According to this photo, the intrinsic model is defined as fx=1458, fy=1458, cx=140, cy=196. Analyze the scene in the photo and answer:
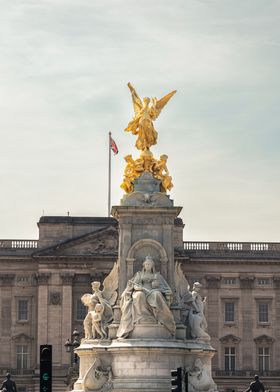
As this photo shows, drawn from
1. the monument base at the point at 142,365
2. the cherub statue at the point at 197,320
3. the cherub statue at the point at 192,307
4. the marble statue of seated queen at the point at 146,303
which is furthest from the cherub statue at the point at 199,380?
the marble statue of seated queen at the point at 146,303

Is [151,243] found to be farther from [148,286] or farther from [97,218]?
[97,218]

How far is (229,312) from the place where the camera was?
123 metres

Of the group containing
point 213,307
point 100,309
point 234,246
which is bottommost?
point 100,309

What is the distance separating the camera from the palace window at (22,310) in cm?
12219

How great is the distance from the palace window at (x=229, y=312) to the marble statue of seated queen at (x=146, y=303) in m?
59.5

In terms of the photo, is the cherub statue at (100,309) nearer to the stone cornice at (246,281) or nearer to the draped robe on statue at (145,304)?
the draped robe on statue at (145,304)

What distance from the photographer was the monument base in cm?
6222

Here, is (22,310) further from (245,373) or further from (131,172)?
(131,172)

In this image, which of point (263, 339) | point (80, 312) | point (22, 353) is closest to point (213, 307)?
point (263, 339)

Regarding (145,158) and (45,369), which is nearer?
(45,369)

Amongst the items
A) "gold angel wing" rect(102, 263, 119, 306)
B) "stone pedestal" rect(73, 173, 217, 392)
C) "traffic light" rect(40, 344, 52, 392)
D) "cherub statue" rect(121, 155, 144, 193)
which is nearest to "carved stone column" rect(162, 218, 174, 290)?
"stone pedestal" rect(73, 173, 217, 392)

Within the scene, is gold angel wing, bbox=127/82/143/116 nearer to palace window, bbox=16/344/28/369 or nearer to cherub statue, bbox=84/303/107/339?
cherub statue, bbox=84/303/107/339

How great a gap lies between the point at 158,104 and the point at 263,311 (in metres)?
58.5

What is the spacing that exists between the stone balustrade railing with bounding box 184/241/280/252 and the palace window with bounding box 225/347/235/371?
8.51 metres
